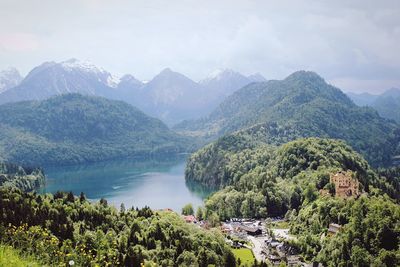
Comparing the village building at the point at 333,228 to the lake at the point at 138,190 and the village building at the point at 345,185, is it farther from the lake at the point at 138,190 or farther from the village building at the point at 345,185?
the lake at the point at 138,190

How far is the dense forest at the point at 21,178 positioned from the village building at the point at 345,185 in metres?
102

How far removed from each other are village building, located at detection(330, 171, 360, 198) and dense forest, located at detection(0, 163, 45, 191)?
334ft

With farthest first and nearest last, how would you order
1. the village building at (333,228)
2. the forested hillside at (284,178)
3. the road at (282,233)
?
the forested hillside at (284,178) < the road at (282,233) < the village building at (333,228)

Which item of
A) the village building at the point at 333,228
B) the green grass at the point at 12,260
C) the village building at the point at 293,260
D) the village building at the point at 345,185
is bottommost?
the village building at the point at 293,260

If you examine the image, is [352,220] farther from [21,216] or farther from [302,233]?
[21,216]

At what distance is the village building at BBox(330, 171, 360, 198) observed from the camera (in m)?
97.4

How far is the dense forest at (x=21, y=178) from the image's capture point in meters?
164

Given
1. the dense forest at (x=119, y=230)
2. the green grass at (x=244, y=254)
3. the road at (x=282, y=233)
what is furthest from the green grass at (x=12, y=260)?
the road at (x=282, y=233)

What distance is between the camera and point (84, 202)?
7381 centimetres

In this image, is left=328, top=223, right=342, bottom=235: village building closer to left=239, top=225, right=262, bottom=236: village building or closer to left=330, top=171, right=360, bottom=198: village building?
left=330, top=171, right=360, bottom=198: village building

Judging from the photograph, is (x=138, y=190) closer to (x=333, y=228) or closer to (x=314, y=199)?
(x=314, y=199)

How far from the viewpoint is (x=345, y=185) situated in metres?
101

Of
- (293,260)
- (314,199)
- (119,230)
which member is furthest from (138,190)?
(119,230)

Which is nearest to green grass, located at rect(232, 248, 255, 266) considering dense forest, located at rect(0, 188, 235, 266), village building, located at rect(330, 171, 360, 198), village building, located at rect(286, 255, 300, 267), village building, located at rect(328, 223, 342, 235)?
dense forest, located at rect(0, 188, 235, 266)
